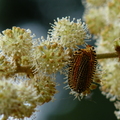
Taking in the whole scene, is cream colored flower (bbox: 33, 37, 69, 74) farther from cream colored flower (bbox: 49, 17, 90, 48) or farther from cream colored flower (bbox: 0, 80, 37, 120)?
cream colored flower (bbox: 0, 80, 37, 120)

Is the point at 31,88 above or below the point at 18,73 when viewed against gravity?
below

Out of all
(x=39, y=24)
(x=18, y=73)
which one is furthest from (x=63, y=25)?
(x=39, y=24)

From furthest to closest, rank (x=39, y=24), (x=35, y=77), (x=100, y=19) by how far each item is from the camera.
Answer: (x=39, y=24), (x=100, y=19), (x=35, y=77)

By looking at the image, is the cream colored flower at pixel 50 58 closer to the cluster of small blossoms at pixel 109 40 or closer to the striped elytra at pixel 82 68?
the striped elytra at pixel 82 68

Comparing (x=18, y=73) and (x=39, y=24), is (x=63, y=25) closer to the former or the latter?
(x=18, y=73)

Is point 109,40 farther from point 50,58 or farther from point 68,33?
point 50,58

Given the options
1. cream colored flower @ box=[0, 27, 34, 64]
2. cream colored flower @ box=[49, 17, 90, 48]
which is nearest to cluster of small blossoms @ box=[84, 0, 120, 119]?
cream colored flower @ box=[49, 17, 90, 48]
